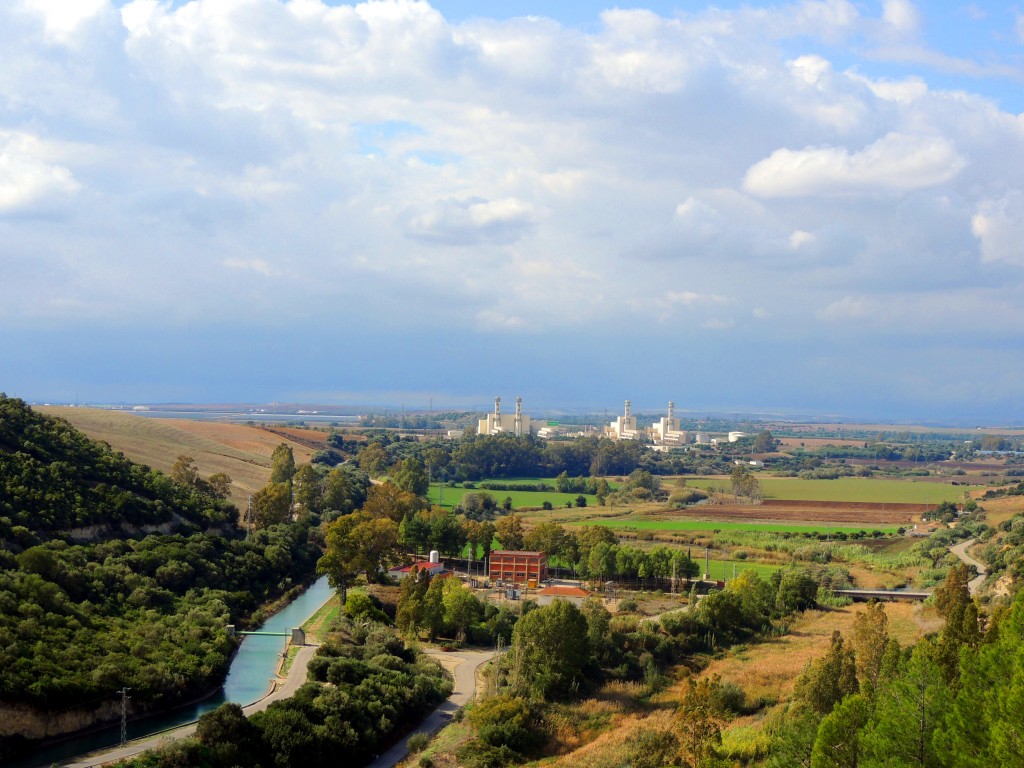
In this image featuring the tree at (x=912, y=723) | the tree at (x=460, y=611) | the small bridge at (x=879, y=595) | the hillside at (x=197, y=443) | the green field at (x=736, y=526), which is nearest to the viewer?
the tree at (x=912, y=723)

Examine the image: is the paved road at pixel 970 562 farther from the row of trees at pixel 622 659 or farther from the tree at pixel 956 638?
the tree at pixel 956 638

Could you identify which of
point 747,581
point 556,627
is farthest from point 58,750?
point 747,581

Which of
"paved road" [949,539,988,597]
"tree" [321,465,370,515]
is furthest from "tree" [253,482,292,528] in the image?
"paved road" [949,539,988,597]

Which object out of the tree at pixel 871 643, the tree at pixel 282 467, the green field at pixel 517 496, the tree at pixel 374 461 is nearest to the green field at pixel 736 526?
the green field at pixel 517 496

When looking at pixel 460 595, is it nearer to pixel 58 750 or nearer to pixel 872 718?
pixel 58 750

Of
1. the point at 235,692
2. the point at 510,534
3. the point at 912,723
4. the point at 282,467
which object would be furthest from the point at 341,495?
the point at 912,723
